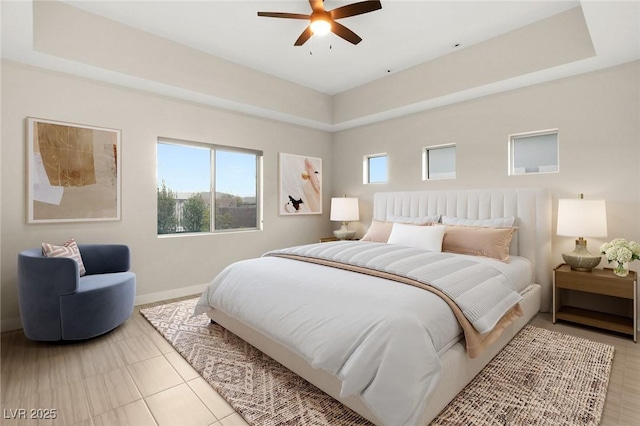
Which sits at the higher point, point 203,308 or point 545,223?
point 545,223

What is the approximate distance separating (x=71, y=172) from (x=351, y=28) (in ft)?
10.6

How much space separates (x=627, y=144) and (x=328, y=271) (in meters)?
3.14

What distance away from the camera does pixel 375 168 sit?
5258 millimetres

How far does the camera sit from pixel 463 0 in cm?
274

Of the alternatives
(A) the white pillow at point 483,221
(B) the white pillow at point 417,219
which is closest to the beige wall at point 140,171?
(B) the white pillow at point 417,219

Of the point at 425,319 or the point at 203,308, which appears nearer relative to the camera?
the point at 425,319

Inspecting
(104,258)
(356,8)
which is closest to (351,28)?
(356,8)

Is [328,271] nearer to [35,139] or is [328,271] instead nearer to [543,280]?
[543,280]

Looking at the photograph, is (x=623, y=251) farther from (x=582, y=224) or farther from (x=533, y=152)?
(x=533, y=152)

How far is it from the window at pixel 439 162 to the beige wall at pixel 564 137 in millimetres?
101

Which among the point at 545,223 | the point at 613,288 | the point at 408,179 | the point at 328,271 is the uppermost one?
the point at 408,179

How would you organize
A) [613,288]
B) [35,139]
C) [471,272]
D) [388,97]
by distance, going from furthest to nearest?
1. [388,97]
2. [35,139]
3. [613,288]
4. [471,272]

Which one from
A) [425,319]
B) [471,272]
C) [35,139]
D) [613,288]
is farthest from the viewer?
[35,139]

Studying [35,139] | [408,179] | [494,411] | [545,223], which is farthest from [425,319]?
[35,139]
